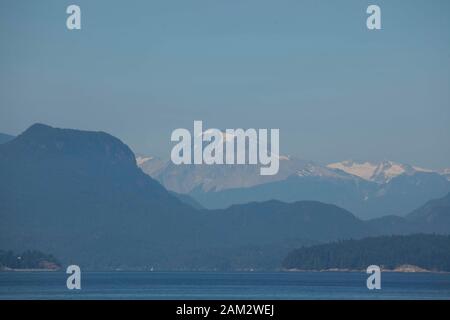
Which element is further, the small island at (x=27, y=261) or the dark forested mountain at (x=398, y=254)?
the dark forested mountain at (x=398, y=254)

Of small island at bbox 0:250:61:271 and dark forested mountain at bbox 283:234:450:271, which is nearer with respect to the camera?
small island at bbox 0:250:61:271

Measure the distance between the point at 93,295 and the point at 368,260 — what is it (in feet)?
344

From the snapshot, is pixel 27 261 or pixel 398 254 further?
pixel 27 261

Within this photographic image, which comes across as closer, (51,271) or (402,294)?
(402,294)

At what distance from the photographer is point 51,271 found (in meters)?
188

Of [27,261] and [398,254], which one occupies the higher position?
[398,254]
